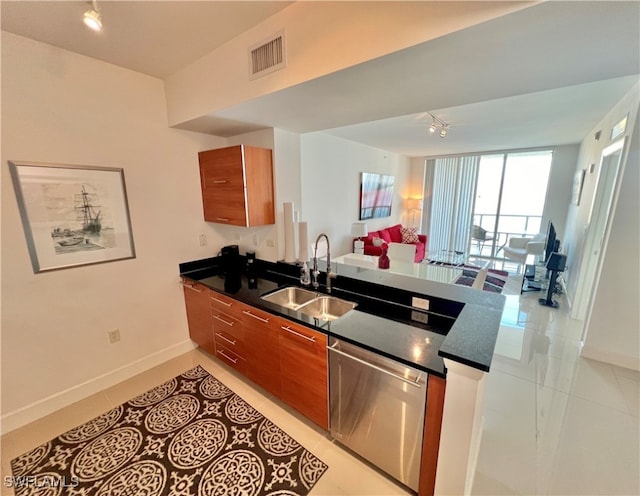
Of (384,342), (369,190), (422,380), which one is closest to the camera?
(422,380)


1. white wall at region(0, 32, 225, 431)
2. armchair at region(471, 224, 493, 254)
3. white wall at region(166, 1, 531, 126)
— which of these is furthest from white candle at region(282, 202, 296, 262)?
armchair at region(471, 224, 493, 254)

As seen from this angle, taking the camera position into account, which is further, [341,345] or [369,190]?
[369,190]

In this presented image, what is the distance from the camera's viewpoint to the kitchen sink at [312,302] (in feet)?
6.74

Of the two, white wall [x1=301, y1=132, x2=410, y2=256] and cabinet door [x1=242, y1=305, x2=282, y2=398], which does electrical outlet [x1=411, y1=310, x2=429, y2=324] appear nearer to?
cabinet door [x1=242, y1=305, x2=282, y2=398]

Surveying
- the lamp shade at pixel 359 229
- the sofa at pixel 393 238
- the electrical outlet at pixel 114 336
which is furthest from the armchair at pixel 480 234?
the electrical outlet at pixel 114 336

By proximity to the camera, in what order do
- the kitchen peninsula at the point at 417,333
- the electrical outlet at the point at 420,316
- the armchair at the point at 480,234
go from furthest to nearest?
the armchair at the point at 480,234
the electrical outlet at the point at 420,316
the kitchen peninsula at the point at 417,333

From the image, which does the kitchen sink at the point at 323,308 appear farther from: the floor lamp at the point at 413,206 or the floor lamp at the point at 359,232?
the floor lamp at the point at 413,206

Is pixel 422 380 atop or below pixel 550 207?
below

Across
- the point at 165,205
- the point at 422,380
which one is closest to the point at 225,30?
the point at 165,205

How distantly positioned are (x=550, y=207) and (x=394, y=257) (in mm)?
3937

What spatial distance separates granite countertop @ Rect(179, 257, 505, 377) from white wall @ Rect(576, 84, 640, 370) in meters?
1.69

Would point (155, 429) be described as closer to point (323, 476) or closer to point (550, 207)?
point (323, 476)

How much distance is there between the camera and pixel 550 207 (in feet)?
18.9

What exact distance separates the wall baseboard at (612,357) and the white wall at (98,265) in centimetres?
415
